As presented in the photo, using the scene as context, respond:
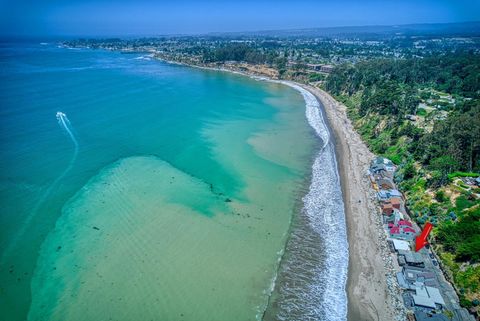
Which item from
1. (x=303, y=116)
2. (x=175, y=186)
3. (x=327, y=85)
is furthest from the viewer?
(x=327, y=85)

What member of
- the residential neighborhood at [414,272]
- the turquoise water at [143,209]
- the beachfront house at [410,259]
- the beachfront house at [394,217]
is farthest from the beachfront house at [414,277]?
the turquoise water at [143,209]

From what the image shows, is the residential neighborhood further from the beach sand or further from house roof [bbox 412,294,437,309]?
the beach sand

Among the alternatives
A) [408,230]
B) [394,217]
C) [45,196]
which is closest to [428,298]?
[408,230]

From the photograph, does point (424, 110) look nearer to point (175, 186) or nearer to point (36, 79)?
point (175, 186)

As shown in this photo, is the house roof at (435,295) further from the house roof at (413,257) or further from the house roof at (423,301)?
the house roof at (413,257)

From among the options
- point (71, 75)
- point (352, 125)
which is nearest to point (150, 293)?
point (352, 125)

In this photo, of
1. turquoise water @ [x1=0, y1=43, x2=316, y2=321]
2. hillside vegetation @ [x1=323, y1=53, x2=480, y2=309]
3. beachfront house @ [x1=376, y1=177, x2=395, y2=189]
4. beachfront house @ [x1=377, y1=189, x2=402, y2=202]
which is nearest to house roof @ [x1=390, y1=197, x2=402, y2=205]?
beachfront house @ [x1=377, y1=189, x2=402, y2=202]
